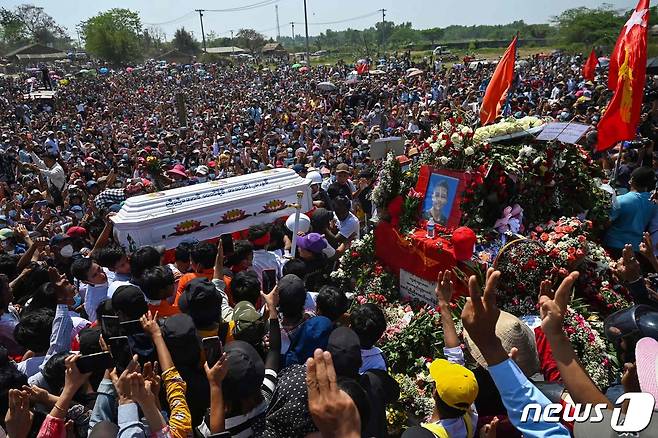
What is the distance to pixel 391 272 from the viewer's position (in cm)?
546

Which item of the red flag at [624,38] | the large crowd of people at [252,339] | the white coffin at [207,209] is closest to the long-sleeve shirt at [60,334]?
the large crowd of people at [252,339]

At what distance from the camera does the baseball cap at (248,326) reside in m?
3.40

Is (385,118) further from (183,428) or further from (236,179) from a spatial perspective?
(183,428)

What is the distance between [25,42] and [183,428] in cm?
10153

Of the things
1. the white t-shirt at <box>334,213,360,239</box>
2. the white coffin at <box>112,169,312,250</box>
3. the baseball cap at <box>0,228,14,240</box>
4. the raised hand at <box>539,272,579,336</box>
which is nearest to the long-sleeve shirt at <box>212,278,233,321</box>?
the raised hand at <box>539,272,579,336</box>

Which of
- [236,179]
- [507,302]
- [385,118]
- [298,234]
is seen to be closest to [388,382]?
[507,302]

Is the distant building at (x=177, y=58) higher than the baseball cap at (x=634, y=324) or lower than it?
higher

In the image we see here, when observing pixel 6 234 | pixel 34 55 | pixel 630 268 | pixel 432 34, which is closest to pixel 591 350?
pixel 630 268

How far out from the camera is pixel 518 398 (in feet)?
6.98

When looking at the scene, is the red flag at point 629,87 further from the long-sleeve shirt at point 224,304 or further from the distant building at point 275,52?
the distant building at point 275,52

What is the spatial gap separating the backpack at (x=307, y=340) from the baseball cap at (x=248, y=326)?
9.5 inches

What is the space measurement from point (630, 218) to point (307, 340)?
403 centimetres

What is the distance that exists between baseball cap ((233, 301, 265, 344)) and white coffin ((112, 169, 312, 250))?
3602 millimetres

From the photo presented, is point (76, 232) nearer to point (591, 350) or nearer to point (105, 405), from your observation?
point (105, 405)
